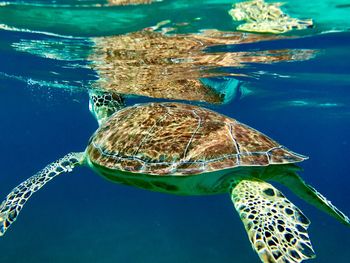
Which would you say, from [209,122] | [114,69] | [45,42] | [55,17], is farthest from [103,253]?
[209,122]

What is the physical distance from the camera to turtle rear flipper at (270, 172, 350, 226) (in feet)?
16.9

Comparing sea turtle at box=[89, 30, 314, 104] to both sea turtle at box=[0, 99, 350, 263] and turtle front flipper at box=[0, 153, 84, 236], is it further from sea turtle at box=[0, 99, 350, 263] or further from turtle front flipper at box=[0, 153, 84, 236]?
turtle front flipper at box=[0, 153, 84, 236]

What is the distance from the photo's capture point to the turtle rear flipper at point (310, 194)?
5.15 meters

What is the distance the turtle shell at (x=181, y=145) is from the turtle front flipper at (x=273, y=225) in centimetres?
52

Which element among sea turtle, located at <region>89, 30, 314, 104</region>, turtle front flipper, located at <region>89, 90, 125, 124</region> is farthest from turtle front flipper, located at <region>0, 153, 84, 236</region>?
sea turtle, located at <region>89, 30, 314, 104</region>

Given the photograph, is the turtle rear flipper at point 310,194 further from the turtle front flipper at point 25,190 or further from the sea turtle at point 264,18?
the turtle front flipper at point 25,190

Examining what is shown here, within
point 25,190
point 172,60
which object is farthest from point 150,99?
point 25,190

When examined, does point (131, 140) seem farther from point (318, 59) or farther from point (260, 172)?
point (318, 59)

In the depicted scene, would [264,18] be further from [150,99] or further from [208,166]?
[150,99]

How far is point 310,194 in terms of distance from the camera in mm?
5398

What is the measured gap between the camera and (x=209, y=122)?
5684 millimetres

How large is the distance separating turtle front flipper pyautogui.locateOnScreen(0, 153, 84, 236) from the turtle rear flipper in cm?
420

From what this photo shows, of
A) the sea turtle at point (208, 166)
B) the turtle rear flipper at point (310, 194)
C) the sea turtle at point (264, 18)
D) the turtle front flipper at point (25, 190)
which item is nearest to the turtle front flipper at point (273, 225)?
the sea turtle at point (208, 166)

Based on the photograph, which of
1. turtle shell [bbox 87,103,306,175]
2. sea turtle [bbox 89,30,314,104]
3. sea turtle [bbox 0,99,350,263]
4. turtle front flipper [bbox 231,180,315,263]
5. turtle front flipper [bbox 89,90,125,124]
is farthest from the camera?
turtle front flipper [bbox 89,90,125,124]
